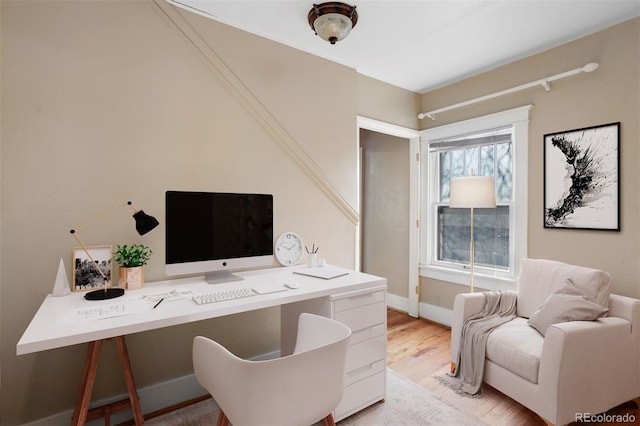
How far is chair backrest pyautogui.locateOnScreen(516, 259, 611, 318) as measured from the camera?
2.02 meters

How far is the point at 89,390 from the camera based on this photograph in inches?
55.5

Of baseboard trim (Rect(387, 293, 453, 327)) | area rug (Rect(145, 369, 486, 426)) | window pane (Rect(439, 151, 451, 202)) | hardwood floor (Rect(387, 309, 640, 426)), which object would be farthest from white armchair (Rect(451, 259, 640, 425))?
window pane (Rect(439, 151, 451, 202))

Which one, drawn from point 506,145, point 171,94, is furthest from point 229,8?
point 506,145

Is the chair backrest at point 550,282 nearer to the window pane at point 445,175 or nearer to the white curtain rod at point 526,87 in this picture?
the window pane at point 445,175

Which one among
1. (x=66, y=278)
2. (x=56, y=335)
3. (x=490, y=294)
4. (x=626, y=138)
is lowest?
(x=490, y=294)

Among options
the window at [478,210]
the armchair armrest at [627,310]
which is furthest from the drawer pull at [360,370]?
the window at [478,210]

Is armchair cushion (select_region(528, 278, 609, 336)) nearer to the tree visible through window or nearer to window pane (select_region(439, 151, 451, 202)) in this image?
the tree visible through window

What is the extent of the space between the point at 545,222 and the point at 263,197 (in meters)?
2.36

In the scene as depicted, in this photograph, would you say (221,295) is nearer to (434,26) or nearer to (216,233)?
(216,233)

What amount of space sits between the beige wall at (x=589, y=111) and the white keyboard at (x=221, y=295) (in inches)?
98.9

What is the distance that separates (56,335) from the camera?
1.16 m

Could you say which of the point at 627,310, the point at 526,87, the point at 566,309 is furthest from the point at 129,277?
the point at 526,87

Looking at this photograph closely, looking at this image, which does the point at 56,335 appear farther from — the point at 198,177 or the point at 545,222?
the point at 545,222

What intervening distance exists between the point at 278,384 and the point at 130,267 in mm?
1202
